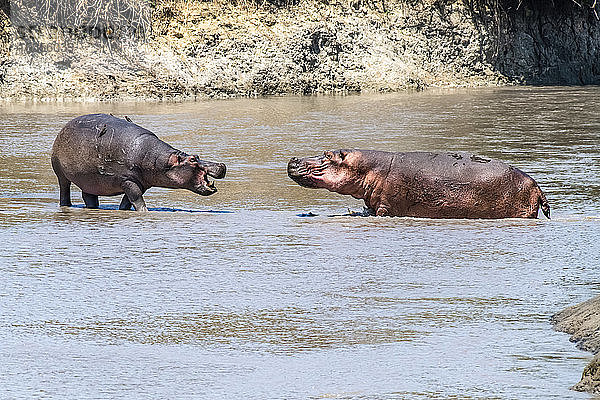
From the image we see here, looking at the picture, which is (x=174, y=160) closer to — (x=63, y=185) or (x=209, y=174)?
(x=209, y=174)

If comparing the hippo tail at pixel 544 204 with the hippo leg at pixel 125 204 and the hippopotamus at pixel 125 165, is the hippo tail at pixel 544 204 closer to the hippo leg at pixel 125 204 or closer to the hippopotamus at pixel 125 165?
the hippopotamus at pixel 125 165

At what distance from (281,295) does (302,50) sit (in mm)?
13466

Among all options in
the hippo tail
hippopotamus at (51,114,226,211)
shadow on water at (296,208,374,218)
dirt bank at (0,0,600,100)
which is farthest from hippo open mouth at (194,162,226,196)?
dirt bank at (0,0,600,100)

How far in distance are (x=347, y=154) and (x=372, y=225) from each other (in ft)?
3.64

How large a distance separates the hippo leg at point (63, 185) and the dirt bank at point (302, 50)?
8149 mm

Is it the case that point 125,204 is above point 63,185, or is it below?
below

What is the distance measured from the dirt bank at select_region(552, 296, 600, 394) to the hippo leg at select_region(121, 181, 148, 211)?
4.25 metres

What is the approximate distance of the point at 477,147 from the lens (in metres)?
11.1

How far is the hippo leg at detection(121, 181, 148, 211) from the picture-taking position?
790 centimetres

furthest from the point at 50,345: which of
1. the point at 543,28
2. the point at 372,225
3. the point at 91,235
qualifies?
the point at 543,28

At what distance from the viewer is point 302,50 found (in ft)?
58.7

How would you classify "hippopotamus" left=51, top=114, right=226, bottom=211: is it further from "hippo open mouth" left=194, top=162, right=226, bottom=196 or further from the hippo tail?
the hippo tail

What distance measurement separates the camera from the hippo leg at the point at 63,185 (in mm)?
8250

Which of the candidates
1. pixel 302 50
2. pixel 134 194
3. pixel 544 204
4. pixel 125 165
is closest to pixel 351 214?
pixel 544 204
